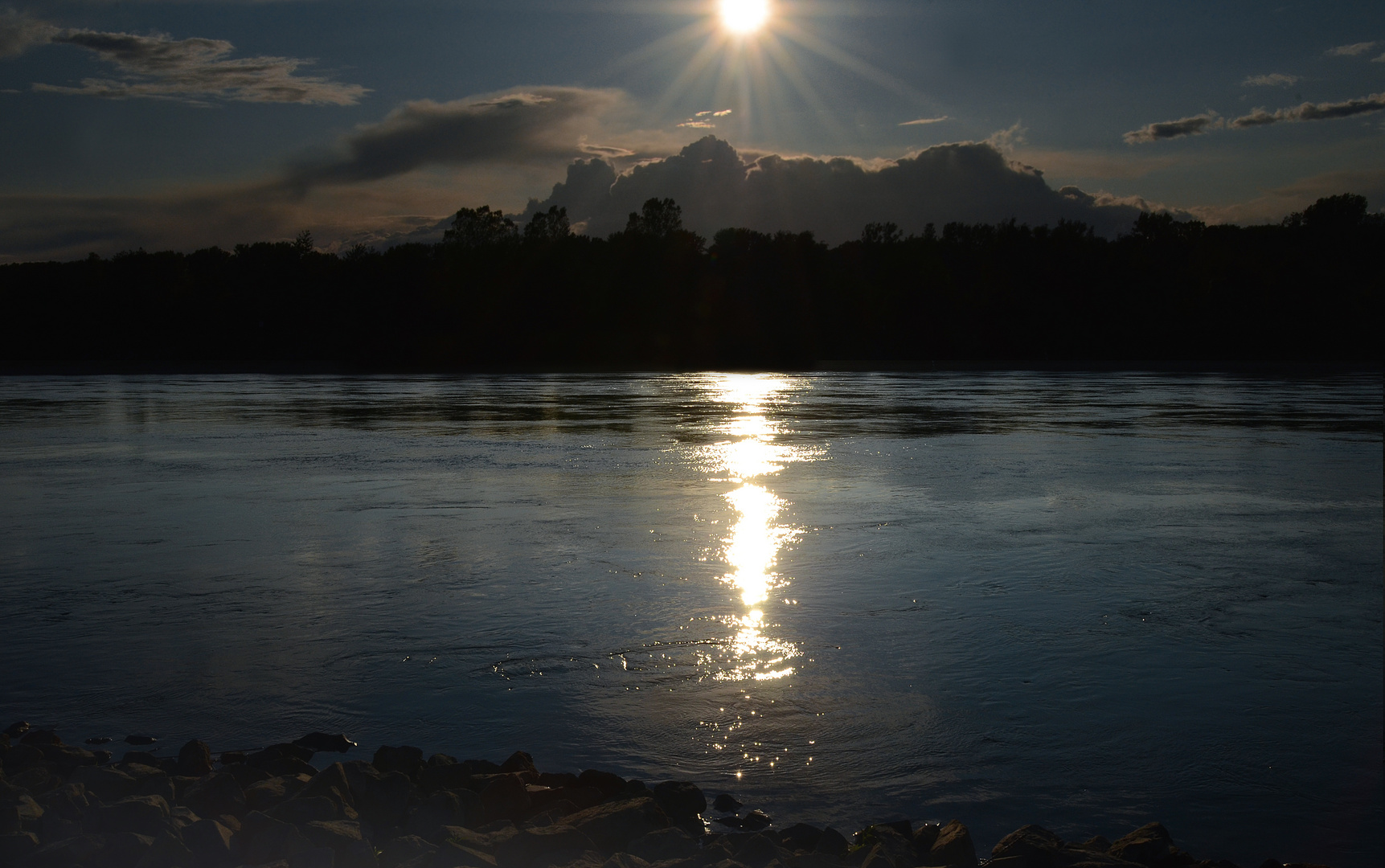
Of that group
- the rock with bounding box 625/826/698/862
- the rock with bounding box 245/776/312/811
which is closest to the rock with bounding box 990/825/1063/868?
the rock with bounding box 625/826/698/862

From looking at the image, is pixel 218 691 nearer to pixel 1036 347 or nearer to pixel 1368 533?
pixel 1368 533

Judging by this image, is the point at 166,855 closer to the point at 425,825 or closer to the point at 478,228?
the point at 425,825

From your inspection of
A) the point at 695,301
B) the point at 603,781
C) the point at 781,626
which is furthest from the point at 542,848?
the point at 695,301

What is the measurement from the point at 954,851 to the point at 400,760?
2.22m

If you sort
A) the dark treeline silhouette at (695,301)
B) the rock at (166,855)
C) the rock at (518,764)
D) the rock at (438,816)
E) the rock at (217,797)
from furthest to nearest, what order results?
1. the dark treeline silhouette at (695,301)
2. the rock at (518,764)
3. the rock at (217,797)
4. the rock at (438,816)
5. the rock at (166,855)

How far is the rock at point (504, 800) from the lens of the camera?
399cm

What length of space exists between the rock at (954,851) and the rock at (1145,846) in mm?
499

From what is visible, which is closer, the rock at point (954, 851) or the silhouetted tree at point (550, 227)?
the rock at point (954, 851)

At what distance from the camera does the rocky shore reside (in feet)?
11.9

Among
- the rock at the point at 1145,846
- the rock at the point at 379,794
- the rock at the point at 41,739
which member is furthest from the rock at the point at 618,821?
the rock at the point at 41,739

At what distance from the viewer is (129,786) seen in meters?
4.16

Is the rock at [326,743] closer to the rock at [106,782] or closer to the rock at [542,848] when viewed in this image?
the rock at [106,782]

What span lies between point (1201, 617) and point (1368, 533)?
13.6 feet

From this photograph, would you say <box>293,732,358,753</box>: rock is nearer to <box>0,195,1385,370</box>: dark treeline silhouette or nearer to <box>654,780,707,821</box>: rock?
<box>654,780,707,821</box>: rock
